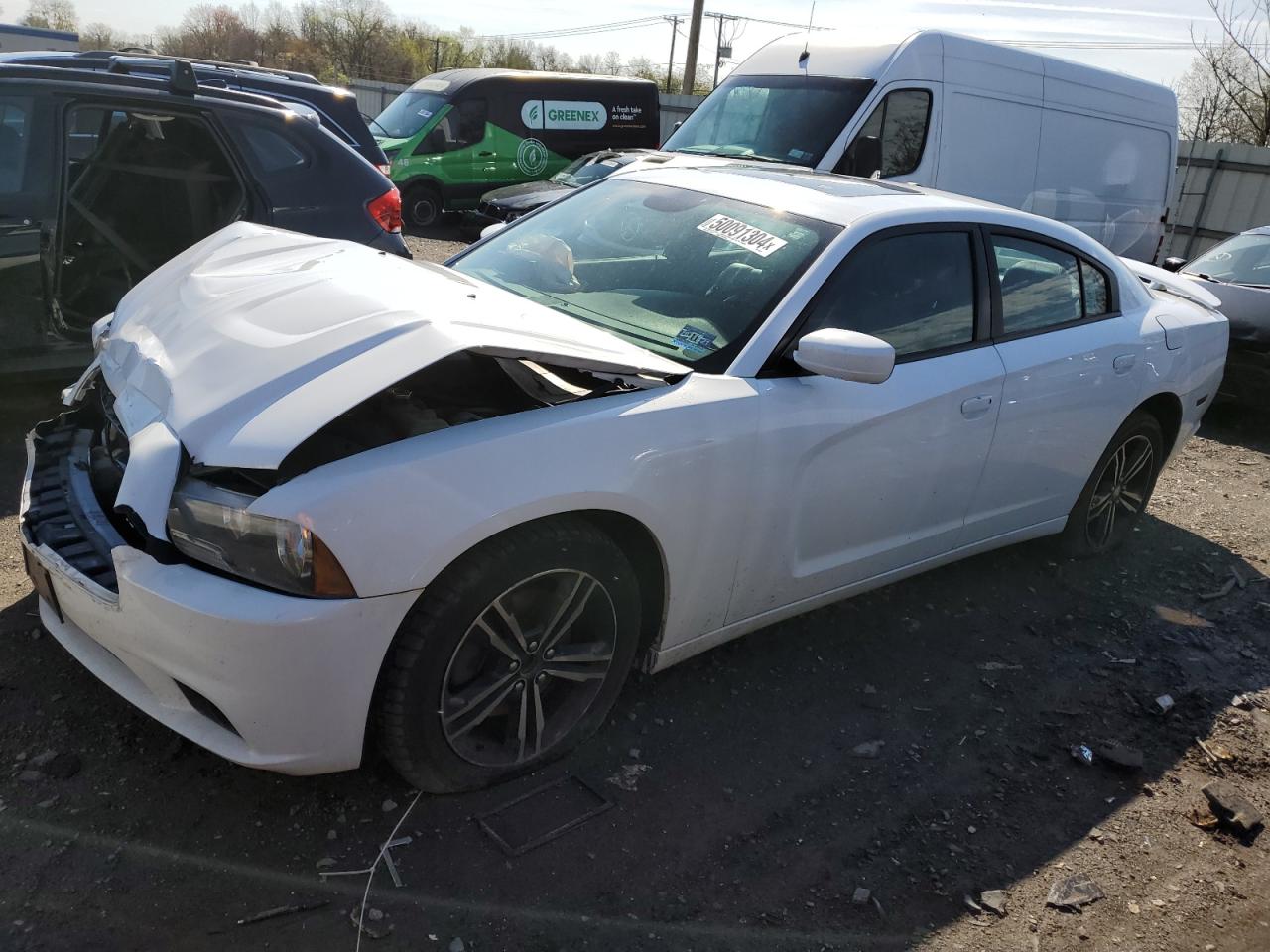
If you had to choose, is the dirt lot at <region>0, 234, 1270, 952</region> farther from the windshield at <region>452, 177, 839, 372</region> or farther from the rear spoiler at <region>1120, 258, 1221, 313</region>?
the rear spoiler at <region>1120, 258, 1221, 313</region>

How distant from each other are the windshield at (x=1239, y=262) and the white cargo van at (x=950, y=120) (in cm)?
143

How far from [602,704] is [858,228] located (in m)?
1.79

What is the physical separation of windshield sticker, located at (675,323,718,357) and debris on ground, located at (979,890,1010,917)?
5.63 ft

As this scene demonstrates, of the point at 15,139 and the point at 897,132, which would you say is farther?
the point at 897,132

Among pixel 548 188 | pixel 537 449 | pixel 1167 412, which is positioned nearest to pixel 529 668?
pixel 537 449

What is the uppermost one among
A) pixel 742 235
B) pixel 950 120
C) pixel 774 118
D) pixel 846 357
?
pixel 950 120

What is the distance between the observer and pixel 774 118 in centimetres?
884

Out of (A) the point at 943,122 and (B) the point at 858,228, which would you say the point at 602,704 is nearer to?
(B) the point at 858,228

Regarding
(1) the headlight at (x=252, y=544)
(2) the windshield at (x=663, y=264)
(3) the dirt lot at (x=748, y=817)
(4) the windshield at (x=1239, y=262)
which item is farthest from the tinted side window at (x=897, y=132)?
(1) the headlight at (x=252, y=544)

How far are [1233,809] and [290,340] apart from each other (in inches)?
123

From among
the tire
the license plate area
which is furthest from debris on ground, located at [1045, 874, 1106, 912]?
the license plate area

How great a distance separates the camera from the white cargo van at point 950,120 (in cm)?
837

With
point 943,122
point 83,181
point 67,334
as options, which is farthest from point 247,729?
point 943,122

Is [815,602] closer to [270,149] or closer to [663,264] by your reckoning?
[663,264]
